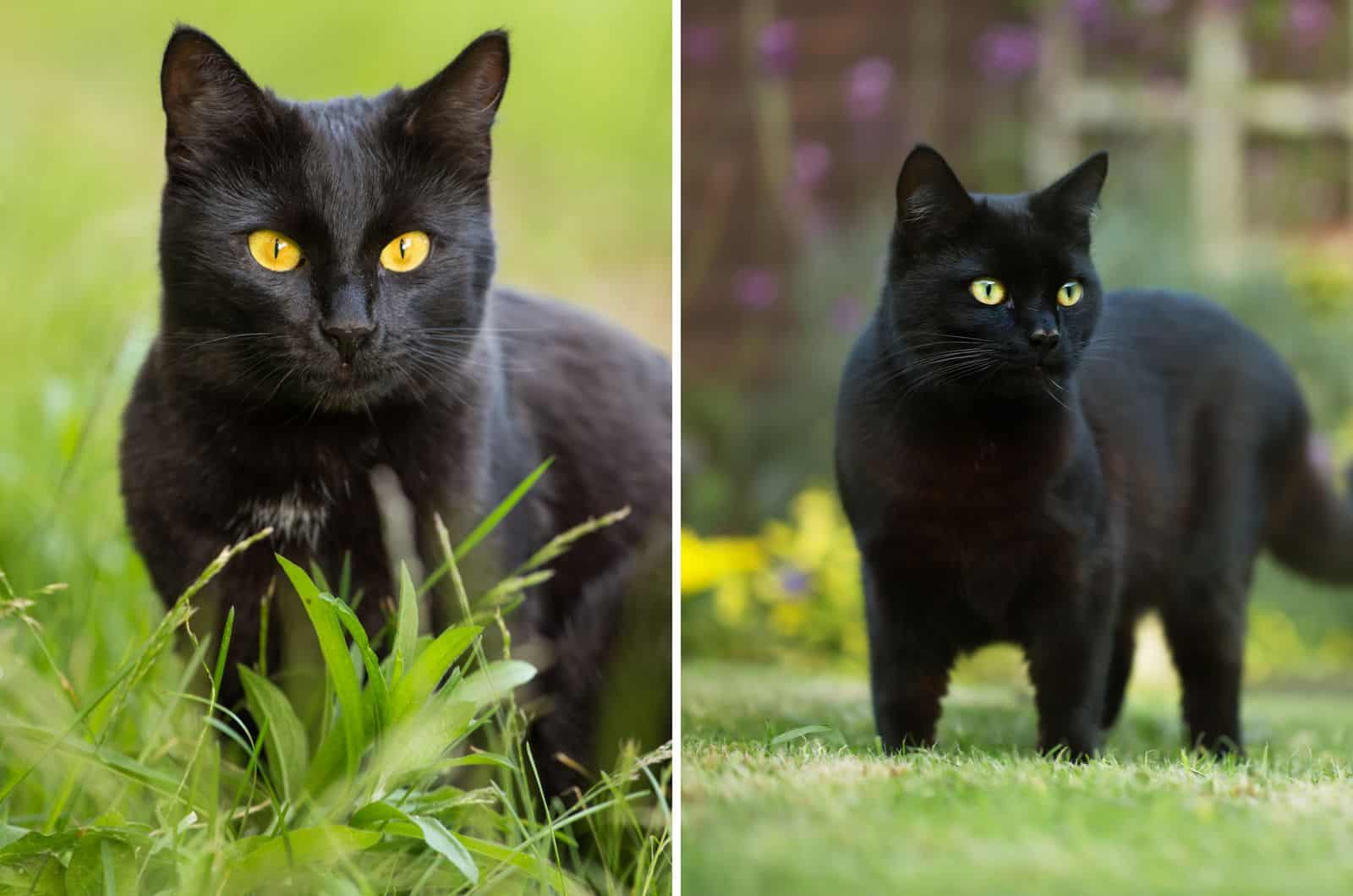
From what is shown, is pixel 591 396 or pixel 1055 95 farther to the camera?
pixel 1055 95

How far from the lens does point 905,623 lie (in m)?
1.18

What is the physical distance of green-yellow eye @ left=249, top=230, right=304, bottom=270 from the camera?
1231 mm

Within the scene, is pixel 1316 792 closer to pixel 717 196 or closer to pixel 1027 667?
pixel 1027 667

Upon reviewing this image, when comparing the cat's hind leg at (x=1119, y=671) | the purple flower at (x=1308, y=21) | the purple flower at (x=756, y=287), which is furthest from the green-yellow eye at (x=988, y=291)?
the purple flower at (x=1308, y=21)

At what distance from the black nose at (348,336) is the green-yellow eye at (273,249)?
3.3 inches

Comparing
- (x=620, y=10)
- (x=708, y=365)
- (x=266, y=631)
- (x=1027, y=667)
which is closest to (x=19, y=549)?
(x=266, y=631)

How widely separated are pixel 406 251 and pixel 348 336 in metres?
0.13

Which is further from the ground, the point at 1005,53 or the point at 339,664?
the point at 1005,53

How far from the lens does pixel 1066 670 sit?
116 cm

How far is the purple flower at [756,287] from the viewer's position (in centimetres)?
344

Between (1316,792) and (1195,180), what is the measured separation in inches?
136

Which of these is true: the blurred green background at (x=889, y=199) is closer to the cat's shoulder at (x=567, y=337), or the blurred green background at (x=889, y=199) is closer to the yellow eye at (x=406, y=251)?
the cat's shoulder at (x=567, y=337)

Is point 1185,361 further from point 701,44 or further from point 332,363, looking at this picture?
point 701,44

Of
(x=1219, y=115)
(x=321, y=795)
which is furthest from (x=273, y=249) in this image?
(x=1219, y=115)
